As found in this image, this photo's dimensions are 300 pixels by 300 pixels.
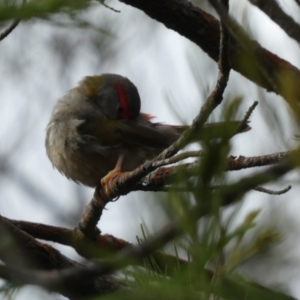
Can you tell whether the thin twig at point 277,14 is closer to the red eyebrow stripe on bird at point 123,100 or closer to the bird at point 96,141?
the bird at point 96,141

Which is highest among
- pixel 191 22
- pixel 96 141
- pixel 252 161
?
pixel 191 22

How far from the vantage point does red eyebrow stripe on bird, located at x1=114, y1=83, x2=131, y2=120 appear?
5.22 metres

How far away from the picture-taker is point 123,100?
5.33 m

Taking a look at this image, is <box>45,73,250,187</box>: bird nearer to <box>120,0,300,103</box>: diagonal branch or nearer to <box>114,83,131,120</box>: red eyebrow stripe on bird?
<box>114,83,131,120</box>: red eyebrow stripe on bird

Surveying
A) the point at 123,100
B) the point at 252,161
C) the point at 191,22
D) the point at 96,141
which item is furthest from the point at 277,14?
the point at 123,100

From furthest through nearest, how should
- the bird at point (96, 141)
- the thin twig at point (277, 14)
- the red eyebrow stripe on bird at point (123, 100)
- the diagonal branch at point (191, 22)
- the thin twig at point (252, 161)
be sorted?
the red eyebrow stripe on bird at point (123, 100) → the bird at point (96, 141) → the diagonal branch at point (191, 22) → the thin twig at point (277, 14) → the thin twig at point (252, 161)

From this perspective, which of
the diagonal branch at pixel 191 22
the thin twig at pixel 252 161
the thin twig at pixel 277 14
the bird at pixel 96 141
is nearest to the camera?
the thin twig at pixel 252 161

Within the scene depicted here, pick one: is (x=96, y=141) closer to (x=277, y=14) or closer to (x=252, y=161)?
(x=277, y=14)

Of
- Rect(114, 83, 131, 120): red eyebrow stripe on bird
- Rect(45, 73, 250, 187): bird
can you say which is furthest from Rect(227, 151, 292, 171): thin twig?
Rect(114, 83, 131, 120): red eyebrow stripe on bird

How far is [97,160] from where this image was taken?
4.74 m

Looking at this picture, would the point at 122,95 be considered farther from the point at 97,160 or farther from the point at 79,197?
the point at 79,197

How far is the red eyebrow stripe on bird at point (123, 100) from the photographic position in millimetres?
5220

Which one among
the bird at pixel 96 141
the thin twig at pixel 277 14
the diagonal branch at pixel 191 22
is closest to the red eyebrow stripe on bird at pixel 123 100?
the bird at pixel 96 141

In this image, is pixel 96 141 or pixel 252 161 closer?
pixel 252 161
